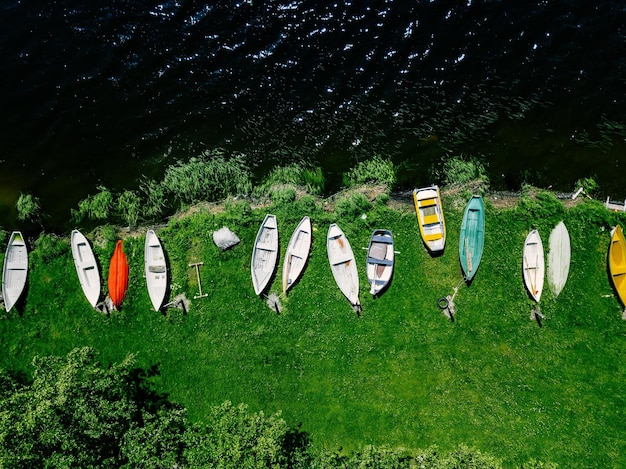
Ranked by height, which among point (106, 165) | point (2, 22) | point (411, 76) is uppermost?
point (2, 22)

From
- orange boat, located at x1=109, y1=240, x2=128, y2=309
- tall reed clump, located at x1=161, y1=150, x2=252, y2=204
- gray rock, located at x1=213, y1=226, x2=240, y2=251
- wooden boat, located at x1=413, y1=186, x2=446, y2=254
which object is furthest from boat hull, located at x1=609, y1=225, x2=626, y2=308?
orange boat, located at x1=109, y1=240, x2=128, y2=309

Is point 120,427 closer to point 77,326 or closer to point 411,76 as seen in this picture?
point 77,326

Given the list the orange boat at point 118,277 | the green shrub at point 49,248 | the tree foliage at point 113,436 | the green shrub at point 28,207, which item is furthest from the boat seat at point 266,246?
the green shrub at point 28,207

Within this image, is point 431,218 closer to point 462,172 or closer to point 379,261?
point 462,172

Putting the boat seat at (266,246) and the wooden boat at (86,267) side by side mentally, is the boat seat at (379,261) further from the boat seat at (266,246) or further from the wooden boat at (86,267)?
the wooden boat at (86,267)

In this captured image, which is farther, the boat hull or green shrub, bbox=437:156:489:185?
green shrub, bbox=437:156:489:185

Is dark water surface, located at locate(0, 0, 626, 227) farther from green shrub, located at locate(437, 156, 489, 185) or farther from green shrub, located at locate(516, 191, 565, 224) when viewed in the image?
green shrub, located at locate(516, 191, 565, 224)

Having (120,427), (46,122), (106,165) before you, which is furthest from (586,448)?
(46,122)
